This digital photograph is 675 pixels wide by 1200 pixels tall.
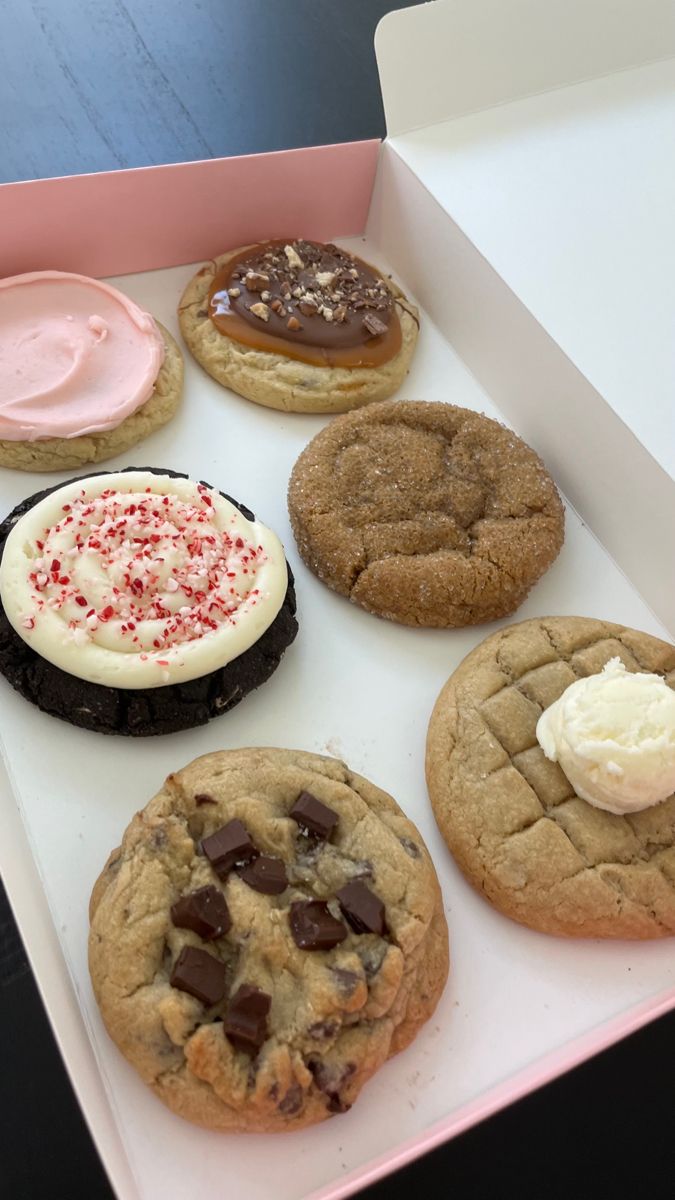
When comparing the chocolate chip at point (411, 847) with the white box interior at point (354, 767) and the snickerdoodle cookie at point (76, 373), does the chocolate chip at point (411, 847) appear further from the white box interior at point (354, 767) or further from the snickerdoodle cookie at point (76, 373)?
the snickerdoodle cookie at point (76, 373)

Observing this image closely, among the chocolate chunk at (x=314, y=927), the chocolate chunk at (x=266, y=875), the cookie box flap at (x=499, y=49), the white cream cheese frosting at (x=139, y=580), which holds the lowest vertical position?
the chocolate chunk at (x=314, y=927)

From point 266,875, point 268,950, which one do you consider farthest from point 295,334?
point 268,950

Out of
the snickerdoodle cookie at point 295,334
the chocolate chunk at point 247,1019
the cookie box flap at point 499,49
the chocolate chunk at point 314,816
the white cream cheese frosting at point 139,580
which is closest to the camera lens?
the chocolate chunk at point 247,1019

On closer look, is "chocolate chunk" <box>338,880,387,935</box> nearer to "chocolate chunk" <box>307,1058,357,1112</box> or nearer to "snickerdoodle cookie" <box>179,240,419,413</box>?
"chocolate chunk" <box>307,1058,357,1112</box>

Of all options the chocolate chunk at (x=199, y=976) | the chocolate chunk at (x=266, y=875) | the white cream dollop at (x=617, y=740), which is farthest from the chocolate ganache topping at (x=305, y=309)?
the chocolate chunk at (x=199, y=976)

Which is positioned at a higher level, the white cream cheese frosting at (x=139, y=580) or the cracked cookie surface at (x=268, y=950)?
the white cream cheese frosting at (x=139, y=580)

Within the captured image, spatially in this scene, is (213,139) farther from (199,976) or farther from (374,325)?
(199,976)

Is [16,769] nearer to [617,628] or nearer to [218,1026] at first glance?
[218,1026]
